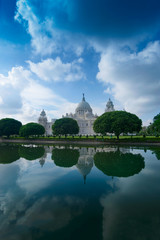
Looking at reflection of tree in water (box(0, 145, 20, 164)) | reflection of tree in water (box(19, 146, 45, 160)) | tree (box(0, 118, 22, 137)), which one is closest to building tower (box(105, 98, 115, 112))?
tree (box(0, 118, 22, 137))

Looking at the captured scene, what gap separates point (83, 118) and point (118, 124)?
236 feet

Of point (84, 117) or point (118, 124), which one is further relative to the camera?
point (84, 117)

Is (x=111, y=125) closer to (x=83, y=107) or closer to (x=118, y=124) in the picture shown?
(x=118, y=124)

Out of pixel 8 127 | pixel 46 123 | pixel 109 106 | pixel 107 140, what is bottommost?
pixel 107 140

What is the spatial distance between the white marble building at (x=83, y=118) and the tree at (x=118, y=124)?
5506cm

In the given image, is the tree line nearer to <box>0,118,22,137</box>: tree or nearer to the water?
<box>0,118,22,137</box>: tree

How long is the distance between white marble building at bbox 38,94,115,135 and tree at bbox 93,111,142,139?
5506cm

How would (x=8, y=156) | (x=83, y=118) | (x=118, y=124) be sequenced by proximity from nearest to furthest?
(x=8, y=156), (x=118, y=124), (x=83, y=118)

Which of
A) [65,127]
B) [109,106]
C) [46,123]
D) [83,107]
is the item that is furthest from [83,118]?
[65,127]

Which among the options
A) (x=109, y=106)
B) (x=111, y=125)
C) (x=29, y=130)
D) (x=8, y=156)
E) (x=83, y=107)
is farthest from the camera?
(x=83, y=107)

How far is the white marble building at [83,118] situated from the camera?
103 meters

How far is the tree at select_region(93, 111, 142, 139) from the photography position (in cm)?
4088

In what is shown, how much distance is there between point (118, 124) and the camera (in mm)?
41094

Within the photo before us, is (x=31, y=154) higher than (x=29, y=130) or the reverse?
the reverse
